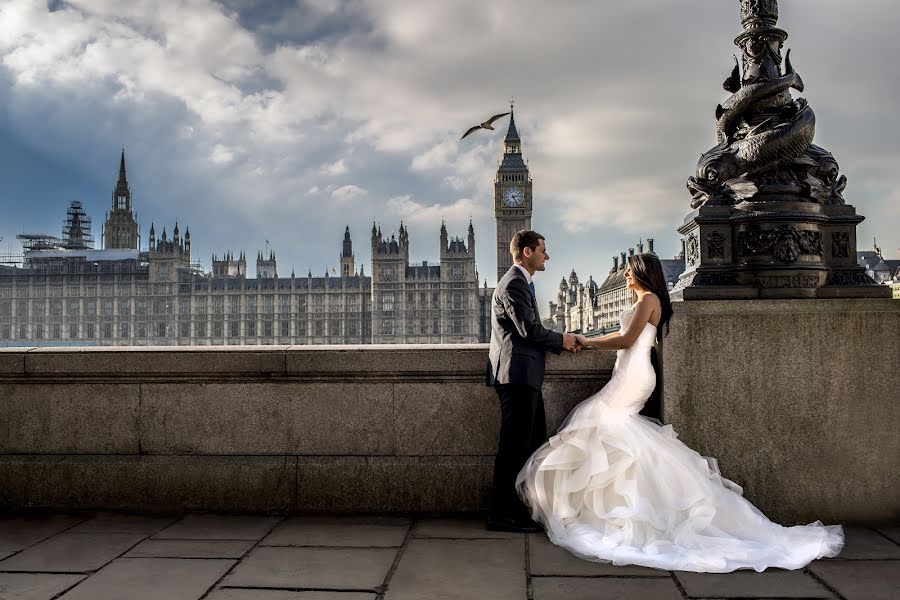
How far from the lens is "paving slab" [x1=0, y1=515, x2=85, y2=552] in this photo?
3521 mm

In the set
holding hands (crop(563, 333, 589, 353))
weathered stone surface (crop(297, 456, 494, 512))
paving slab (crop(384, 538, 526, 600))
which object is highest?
holding hands (crop(563, 333, 589, 353))

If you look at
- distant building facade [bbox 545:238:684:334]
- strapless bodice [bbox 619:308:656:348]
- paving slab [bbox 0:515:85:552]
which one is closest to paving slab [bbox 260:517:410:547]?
paving slab [bbox 0:515:85:552]

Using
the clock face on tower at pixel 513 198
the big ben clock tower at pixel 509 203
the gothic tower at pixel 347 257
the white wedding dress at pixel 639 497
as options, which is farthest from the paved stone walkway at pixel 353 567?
the gothic tower at pixel 347 257

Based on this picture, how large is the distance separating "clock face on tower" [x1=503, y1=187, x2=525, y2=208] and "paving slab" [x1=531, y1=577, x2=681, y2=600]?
101 metres

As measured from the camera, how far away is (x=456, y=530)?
369 cm

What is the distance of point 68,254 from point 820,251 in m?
111

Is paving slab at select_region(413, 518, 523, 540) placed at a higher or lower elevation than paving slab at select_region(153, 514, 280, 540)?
lower

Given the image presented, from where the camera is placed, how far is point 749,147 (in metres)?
4.06

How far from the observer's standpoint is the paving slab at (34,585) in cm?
281

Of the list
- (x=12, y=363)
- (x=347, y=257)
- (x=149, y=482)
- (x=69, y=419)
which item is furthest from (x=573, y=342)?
(x=347, y=257)

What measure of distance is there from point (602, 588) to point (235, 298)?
9729 cm

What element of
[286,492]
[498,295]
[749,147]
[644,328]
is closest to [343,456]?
[286,492]

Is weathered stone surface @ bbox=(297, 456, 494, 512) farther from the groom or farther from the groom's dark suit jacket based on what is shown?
the groom's dark suit jacket

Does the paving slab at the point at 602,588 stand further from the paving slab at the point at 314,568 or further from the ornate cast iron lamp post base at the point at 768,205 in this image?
the ornate cast iron lamp post base at the point at 768,205
